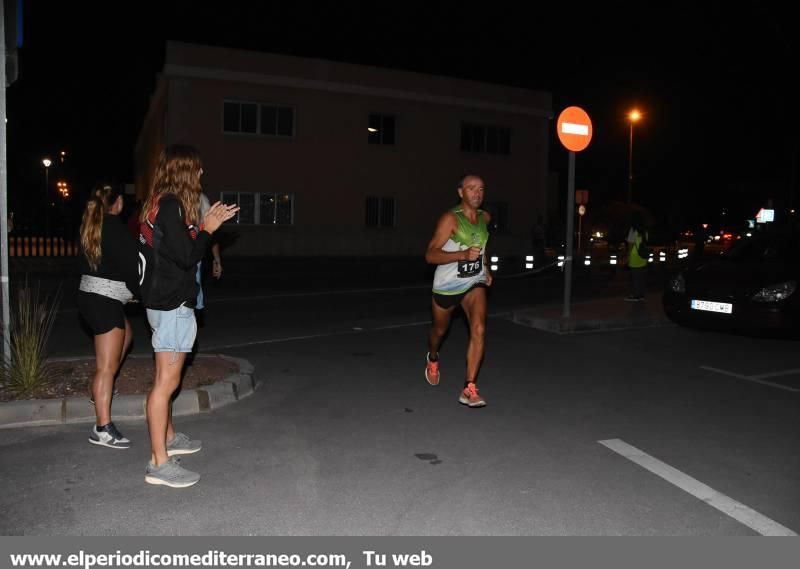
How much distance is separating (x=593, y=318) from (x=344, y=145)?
1984cm

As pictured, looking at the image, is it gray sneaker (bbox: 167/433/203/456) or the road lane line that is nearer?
gray sneaker (bbox: 167/433/203/456)

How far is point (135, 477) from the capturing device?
457 centimetres

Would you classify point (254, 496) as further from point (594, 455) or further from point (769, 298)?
point (769, 298)

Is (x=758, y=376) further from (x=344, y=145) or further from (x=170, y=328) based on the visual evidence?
(x=344, y=145)

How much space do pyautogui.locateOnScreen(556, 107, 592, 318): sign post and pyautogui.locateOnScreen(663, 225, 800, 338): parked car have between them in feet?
4.79

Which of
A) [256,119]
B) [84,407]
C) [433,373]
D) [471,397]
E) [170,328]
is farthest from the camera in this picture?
[256,119]

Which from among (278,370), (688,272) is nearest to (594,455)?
(278,370)

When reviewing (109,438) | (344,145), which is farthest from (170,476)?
(344,145)

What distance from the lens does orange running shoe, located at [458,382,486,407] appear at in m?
6.26

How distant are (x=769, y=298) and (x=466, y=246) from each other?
5040 millimetres

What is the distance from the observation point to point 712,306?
9789 mm

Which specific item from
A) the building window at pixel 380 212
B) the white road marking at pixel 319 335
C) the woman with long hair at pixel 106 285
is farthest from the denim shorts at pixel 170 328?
the building window at pixel 380 212

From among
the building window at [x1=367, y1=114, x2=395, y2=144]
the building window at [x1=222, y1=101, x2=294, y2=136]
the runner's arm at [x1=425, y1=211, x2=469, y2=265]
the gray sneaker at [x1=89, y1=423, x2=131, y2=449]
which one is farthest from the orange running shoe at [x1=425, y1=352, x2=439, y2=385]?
the building window at [x1=367, y1=114, x2=395, y2=144]

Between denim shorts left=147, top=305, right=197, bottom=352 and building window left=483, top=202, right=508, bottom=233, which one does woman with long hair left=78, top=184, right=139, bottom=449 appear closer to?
denim shorts left=147, top=305, right=197, bottom=352
